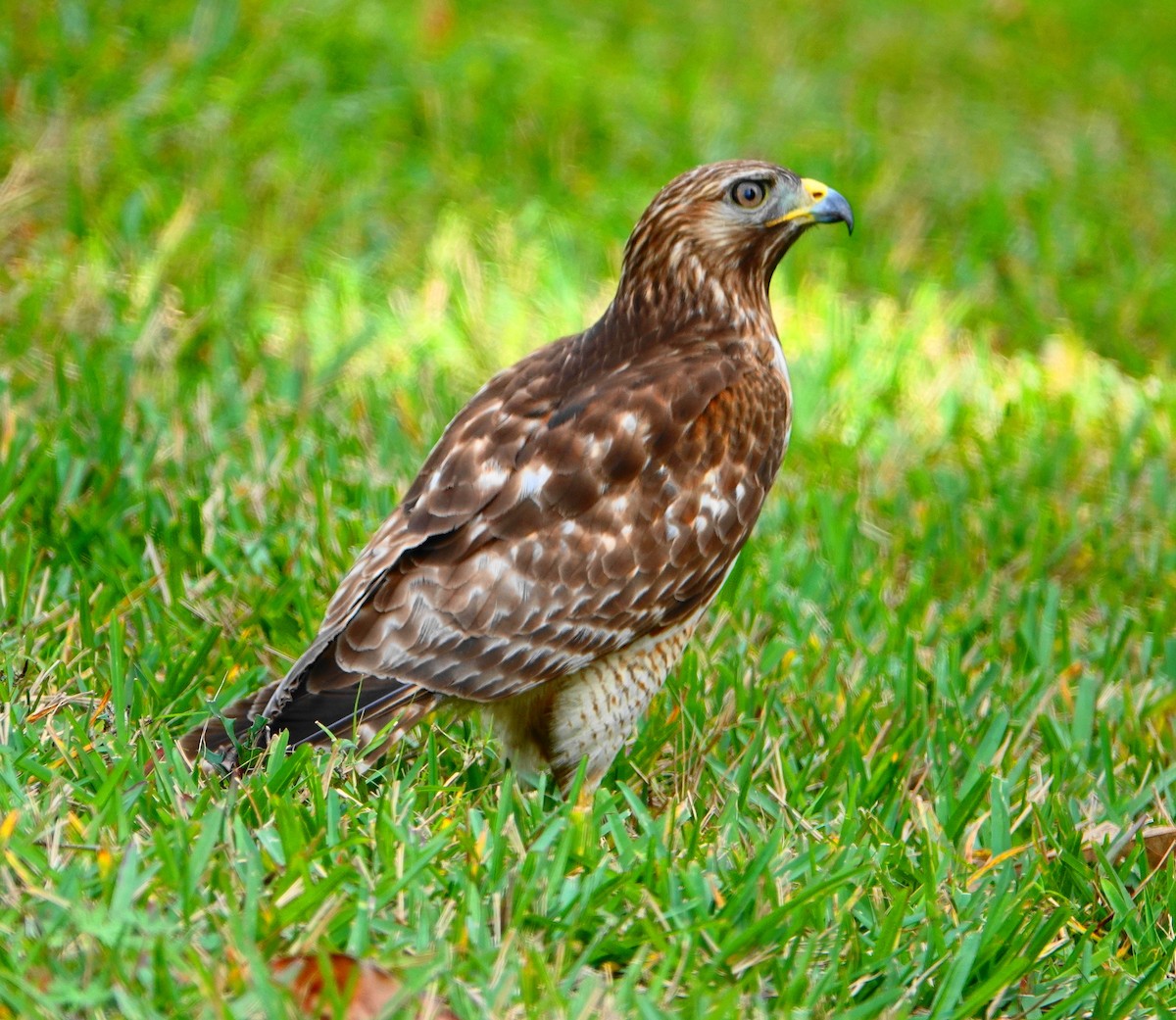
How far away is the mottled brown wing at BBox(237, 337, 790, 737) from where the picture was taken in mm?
3426

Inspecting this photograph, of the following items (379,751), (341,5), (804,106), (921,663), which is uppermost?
(341,5)

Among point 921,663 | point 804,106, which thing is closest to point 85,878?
point 921,663

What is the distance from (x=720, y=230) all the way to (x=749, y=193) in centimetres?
11

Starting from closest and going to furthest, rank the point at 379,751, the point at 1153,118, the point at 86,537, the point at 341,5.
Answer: the point at 379,751 → the point at 86,537 → the point at 341,5 → the point at 1153,118

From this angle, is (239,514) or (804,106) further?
(804,106)

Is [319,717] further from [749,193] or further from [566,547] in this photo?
[749,193]

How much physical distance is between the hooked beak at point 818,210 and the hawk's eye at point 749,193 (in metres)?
0.06

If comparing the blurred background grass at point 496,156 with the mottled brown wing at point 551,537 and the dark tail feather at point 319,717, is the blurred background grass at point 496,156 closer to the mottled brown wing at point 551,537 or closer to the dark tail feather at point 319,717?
the mottled brown wing at point 551,537

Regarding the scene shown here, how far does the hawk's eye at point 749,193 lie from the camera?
3.99 metres

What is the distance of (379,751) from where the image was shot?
130 inches

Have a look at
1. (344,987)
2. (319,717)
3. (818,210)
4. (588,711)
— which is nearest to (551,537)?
(588,711)

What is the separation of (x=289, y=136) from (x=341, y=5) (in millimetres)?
1056

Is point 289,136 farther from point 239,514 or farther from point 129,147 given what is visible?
point 239,514

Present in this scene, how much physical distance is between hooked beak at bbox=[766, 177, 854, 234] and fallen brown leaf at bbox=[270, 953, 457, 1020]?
2229 mm
